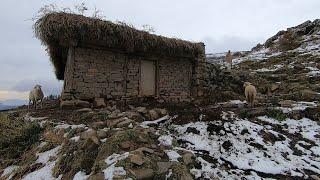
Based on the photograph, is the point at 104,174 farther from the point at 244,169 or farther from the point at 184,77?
the point at 184,77

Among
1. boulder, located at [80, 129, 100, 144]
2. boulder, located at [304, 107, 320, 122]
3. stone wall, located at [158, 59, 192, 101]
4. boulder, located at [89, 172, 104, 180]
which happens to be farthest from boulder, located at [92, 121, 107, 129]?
boulder, located at [304, 107, 320, 122]

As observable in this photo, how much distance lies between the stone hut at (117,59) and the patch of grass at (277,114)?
448 centimetres

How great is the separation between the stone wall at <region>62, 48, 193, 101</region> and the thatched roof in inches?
12.9

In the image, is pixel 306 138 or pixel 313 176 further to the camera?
pixel 306 138

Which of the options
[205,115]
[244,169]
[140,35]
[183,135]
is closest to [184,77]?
[140,35]

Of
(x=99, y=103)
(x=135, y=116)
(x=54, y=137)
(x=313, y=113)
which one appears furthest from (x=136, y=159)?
(x=313, y=113)

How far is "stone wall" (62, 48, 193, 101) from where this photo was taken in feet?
35.5

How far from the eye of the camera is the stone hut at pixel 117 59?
10.7m

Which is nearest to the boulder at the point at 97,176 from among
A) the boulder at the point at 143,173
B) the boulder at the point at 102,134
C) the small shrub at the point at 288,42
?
the boulder at the point at 143,173

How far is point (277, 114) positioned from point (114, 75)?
5.49 metres

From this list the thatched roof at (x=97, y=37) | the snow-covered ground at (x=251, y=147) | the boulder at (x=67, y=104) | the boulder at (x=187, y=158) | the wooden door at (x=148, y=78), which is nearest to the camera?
the boulder at (x=187, y=158)

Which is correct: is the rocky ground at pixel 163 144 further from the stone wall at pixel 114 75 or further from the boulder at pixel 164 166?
the stone wall at pixel 114 75

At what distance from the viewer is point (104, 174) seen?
5.46 meters

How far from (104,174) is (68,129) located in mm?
2636
